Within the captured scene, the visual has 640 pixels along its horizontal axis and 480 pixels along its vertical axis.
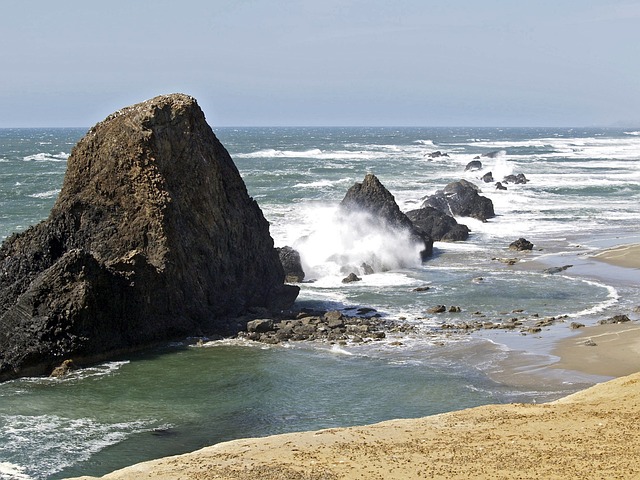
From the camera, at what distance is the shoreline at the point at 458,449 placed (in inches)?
546

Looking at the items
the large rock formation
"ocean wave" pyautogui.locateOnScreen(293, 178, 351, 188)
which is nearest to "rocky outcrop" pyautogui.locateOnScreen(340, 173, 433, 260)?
the large rock formation

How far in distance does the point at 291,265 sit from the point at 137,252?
10317 mm

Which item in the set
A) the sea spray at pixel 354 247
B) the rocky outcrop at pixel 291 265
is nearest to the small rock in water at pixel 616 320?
the sea spray at pixel 354 247

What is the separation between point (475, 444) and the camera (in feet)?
49.2

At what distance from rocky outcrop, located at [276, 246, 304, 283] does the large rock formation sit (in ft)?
14.4

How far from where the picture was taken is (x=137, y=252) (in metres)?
26.1

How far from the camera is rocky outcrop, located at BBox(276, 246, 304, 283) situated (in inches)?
1394

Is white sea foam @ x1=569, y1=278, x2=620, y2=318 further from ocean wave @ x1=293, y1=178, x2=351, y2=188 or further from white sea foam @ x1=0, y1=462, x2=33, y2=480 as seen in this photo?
ocean wave @ x1=293, y1=178, x2=351, y2=188

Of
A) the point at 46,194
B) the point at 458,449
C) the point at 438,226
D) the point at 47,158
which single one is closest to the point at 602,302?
the point at 438,226

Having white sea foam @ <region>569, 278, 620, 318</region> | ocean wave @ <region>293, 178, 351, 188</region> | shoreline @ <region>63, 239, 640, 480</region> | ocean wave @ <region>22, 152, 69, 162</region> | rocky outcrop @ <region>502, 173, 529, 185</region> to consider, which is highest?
ocean wave @ <region>22, 152, 69, 162</region>

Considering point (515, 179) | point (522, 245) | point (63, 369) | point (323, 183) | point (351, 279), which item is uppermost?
point (515, 179)

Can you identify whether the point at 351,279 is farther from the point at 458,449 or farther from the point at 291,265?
the point at 458,449

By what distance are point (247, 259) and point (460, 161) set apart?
82292 mm

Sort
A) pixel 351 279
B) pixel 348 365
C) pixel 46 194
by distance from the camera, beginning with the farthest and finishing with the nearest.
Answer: pixel 46 194 < pixel 351 279 < pixel 348 365
